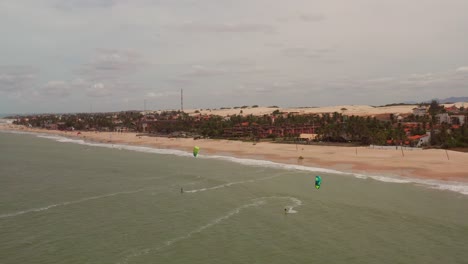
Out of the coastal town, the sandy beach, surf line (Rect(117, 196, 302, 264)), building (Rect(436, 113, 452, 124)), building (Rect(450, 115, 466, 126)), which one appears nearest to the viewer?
surf line (Rect(117, 196, 302, 264))

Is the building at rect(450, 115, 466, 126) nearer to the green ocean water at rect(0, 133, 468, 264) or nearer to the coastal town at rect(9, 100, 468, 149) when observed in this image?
the coastal town at rect(9, 100, 468, 149)

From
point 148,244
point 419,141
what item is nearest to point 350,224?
point 148,244

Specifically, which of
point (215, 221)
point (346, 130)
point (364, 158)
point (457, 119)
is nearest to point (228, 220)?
point (215, 221)

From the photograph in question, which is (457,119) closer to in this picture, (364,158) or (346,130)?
(346,130)

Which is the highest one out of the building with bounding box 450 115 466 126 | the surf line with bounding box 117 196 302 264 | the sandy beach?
the building with bounding box 450 115 466 126

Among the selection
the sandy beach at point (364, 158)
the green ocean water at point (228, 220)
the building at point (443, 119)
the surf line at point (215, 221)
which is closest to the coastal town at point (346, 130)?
the building at point (443, 119)

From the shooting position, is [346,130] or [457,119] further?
[457,119]

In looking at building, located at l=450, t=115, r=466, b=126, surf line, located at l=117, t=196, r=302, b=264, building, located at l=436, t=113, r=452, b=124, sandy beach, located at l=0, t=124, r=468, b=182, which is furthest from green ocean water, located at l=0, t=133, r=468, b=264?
building, located at l=436, t=113, r=452, b=124

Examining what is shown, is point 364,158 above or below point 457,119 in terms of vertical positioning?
below
